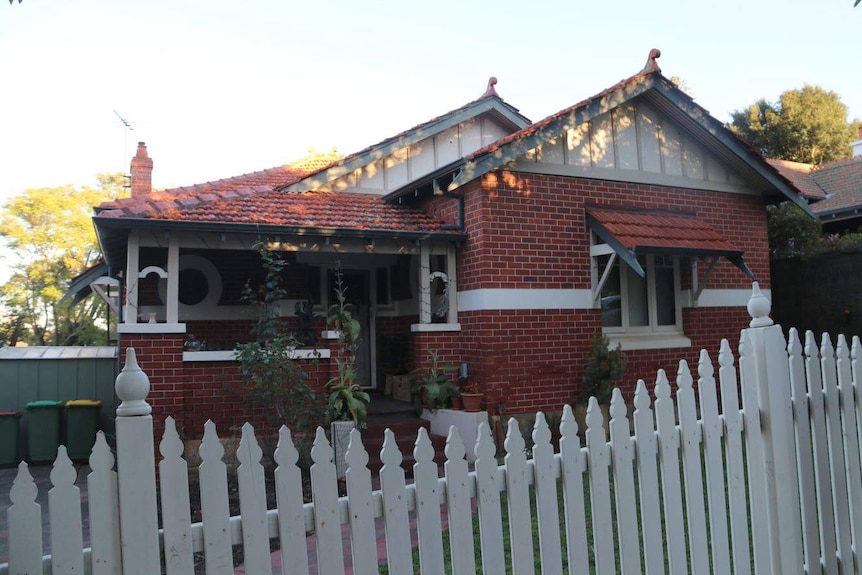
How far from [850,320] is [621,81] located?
21.1 ft

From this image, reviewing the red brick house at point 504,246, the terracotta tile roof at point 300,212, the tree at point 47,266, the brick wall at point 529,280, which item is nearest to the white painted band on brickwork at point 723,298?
the red brick house at point 504,246

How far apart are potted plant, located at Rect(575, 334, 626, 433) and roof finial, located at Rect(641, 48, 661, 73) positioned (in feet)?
13.0

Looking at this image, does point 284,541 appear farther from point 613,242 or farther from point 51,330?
point 51,330

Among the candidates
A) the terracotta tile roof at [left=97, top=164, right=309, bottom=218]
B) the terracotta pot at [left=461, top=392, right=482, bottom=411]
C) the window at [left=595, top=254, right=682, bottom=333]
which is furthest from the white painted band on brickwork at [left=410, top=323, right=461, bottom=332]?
the terracotta tile roof at [left=97, top=164, right=309, bottom=218]

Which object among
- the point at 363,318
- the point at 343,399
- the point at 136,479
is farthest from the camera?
the point at 363,318

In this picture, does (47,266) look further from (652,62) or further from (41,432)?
(652,62)

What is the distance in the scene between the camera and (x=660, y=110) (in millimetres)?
10211

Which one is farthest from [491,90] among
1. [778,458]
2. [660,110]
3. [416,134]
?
[778,458]

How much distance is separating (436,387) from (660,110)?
5507mm

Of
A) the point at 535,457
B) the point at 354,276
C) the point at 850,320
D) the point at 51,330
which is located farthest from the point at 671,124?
the point at 51,330

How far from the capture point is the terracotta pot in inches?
339

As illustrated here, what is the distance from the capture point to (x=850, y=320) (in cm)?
1192

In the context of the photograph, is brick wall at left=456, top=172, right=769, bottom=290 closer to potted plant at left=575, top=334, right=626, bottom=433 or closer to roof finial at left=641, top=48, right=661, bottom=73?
potted plant at left=575, top=334, right=626, bottom=433

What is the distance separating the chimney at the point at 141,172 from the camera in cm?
1648
